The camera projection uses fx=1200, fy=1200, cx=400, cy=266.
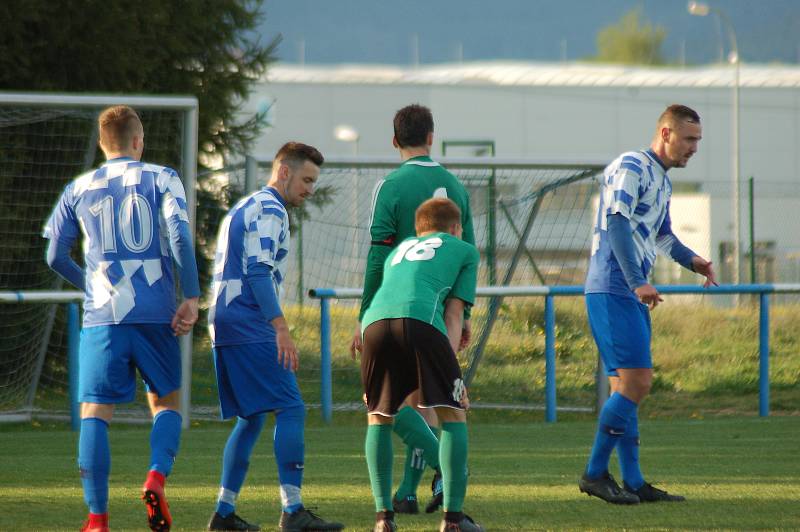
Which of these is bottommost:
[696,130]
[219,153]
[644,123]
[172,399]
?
[172,399]

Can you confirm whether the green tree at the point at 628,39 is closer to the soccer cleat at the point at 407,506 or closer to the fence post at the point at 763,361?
the fence post at the point at 763,361

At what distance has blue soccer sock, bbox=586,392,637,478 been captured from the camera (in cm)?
609

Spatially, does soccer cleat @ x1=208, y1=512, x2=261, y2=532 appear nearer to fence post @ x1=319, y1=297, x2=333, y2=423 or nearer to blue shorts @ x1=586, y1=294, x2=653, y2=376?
blue shorts @ x1=586, y1=294, x2=653, y2=376

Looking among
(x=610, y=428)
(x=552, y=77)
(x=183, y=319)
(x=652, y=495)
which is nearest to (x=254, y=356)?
(x=183, y=319)

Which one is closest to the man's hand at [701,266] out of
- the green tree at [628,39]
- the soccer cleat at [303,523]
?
the soccer cleat at [303,523]

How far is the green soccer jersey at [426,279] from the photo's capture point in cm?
500

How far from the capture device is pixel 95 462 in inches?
198

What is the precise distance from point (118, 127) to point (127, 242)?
0.52 metres

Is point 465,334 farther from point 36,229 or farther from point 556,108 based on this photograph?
point 556,108

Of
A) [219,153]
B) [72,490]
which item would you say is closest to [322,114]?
Answer: [219,153]

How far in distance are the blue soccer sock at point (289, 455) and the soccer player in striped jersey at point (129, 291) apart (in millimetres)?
451

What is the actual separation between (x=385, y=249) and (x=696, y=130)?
69.0 inches

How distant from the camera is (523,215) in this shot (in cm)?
1189

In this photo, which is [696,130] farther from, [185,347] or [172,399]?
[185,347]
